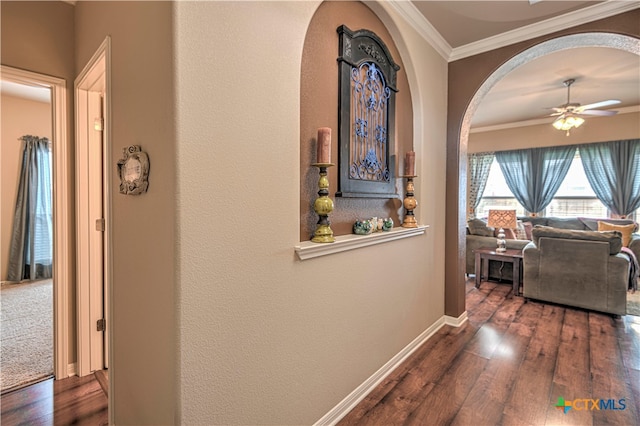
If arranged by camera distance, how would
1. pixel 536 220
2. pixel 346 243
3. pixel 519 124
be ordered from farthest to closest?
pixel 519 124
pixel 536 220
pixel 346 243

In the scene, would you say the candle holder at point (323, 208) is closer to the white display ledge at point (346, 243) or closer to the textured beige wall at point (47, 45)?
the white display ledge at point (346, 243)

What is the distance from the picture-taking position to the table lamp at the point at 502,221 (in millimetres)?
4062

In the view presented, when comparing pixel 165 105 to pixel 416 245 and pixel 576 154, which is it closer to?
pixel 416 245

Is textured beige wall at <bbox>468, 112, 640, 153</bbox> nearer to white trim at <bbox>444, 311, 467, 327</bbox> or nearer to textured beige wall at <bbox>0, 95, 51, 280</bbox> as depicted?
white trim at <bbox>444, 311, 467, 327</bbox>

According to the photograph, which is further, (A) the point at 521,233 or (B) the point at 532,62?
(A) the point at 521,233

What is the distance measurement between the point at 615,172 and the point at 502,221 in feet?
10.4

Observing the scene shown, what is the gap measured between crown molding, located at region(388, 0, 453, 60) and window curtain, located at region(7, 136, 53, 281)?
530 cm

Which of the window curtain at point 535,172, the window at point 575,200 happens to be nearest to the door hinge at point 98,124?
the window curtain at point 535,172

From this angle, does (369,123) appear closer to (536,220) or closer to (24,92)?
(24,92)

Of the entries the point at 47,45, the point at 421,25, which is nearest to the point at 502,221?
the point at 421,25

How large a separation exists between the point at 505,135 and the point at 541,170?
1.02 metres

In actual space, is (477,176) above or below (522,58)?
below

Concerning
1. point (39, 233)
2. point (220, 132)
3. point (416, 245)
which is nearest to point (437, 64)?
point (416, 245)

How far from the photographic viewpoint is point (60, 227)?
2.07m
